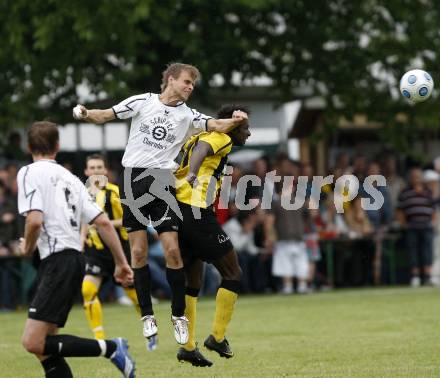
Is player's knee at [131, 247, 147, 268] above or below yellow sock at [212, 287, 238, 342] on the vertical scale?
above

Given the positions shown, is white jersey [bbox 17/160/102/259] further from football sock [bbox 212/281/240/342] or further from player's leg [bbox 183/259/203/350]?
player's leg [bbox 183/259/203/350]

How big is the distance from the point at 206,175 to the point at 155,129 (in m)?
0.60

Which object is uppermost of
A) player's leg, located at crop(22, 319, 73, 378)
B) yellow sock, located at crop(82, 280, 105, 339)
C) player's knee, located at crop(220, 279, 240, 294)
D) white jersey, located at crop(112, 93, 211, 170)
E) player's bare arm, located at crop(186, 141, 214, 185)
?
white jersey, located at crop(112, 93, 211, 170)

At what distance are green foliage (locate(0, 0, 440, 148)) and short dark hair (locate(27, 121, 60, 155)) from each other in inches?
454

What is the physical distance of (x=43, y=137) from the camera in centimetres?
816

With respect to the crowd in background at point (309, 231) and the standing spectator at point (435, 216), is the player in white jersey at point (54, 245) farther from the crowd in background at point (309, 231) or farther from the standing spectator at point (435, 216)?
the standing spectator at point (435, 216)

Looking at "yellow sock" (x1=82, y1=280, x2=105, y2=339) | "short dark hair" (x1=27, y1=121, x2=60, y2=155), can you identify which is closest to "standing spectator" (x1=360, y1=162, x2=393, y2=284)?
"yellow sock" (x1=82, y1=280, x2=105, y2=339)

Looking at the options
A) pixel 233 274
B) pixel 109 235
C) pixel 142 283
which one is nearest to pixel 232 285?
pixel 233 274

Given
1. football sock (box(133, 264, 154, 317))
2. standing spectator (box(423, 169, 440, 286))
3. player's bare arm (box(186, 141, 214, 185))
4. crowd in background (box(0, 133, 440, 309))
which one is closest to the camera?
player's bare arm (box(186, 141, 214, 185))

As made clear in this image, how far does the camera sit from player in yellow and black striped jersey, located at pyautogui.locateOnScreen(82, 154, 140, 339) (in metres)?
13.1

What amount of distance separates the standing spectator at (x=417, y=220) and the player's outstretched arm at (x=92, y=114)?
12726mm

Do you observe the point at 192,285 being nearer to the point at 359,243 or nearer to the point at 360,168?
the point at 360,168

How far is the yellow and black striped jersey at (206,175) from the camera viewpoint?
1026 centimetres

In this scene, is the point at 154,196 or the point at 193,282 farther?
Answer: the point at 193,282
